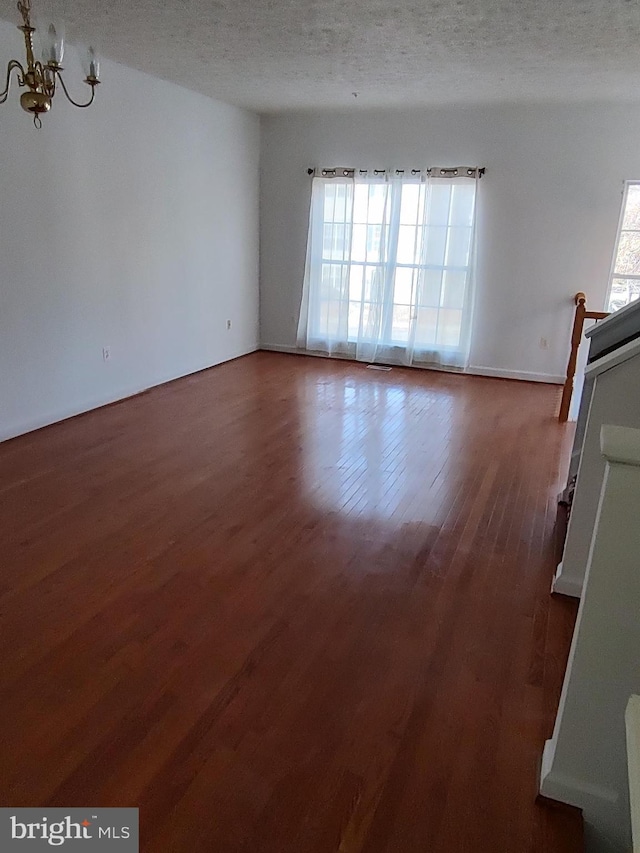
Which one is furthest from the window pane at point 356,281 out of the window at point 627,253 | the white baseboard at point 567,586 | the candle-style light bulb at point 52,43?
the white baseboard at point 567,586

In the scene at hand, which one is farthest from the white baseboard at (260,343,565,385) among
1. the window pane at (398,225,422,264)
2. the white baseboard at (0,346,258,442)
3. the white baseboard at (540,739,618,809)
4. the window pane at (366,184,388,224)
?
the white baseboard at (540,739,618,809)

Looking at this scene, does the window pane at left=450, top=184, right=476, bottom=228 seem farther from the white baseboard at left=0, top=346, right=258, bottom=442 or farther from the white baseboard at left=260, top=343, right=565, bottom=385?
the white baseboard at left=0, top=346, right=258, bottom=442

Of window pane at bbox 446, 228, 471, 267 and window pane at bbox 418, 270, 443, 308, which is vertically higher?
window pane at bbox 446, 228, 471, 267

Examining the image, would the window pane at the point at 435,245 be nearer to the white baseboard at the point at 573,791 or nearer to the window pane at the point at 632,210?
the window pane at the point at 632,210

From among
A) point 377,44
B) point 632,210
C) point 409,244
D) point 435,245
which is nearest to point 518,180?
point 435,245

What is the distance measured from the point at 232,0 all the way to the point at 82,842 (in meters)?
3.52

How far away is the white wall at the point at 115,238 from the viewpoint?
3.88 metres

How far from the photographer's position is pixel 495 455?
3.99 meters

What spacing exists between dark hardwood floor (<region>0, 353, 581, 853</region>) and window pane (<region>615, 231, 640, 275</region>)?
2.50 meters

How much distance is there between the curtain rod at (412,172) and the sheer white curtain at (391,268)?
0.04 meters

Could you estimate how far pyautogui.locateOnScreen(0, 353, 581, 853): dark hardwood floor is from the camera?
60.2 inches

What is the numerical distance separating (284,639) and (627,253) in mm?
5005

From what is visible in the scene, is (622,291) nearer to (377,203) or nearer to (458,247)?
(458,247)

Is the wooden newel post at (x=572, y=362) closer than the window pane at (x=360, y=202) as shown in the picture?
Yes
